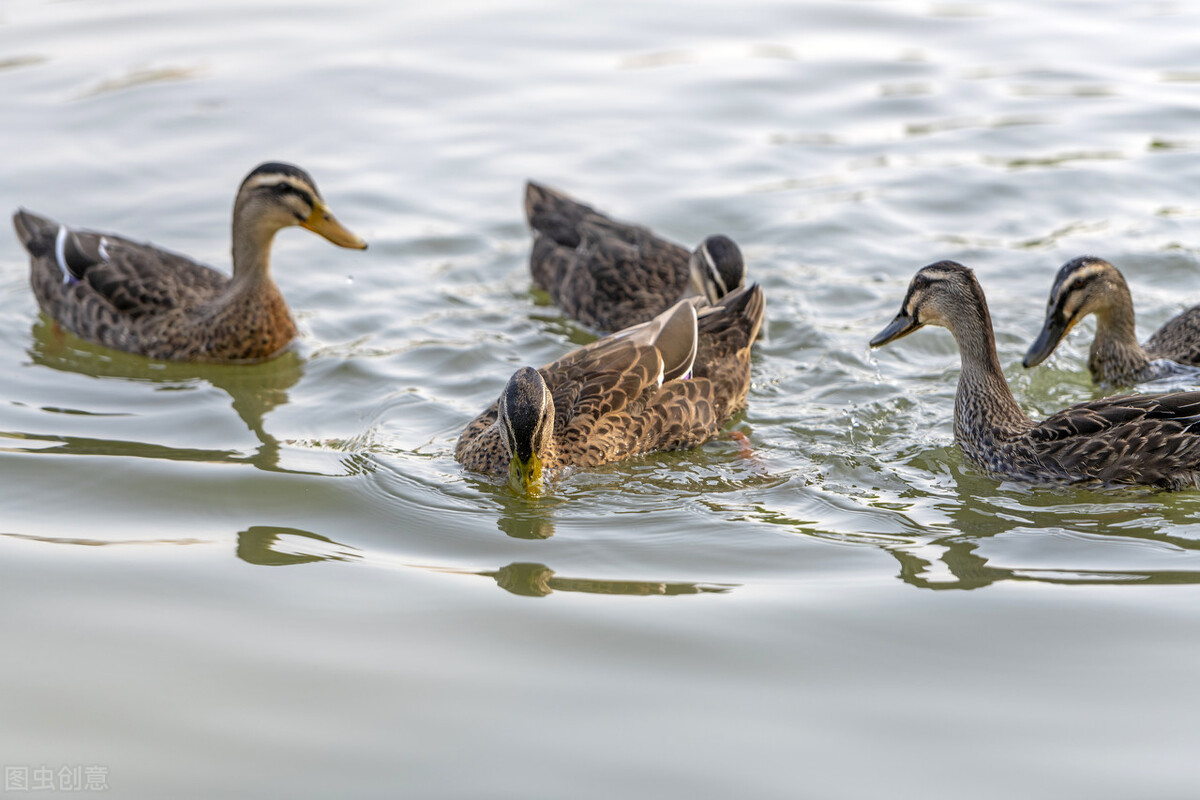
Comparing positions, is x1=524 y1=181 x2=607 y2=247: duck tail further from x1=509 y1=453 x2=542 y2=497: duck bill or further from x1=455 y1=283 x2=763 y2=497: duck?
x1=509 y1=453 x2=542 y2=497: duck bill

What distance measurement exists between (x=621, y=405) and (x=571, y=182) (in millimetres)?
4878

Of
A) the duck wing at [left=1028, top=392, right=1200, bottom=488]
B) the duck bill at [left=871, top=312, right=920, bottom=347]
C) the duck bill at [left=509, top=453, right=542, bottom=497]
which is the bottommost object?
the duck bill at [left=509, top=453, right=542, bottom=497]

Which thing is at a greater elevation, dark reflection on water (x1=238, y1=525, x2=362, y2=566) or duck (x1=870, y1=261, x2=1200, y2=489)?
duck (x1=870, y1=261, x2=1200, y2=489)

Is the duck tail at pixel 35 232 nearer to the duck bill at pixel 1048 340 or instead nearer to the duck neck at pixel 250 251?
the duck neck at pixel 250 251

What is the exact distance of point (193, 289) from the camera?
9688 millimetres

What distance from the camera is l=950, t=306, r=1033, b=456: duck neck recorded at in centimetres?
735

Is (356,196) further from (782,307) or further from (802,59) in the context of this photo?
(802,59)

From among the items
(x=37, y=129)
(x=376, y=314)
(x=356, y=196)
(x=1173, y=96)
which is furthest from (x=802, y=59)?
(x=37, y=129)

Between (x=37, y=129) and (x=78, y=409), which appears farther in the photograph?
(x=37, y=129)

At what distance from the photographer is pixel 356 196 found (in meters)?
11.7

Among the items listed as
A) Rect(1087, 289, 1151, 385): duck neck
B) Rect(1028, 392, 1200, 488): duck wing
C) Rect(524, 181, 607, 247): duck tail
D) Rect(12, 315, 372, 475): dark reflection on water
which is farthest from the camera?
Rect(524, 181, 607, 247): duck tail

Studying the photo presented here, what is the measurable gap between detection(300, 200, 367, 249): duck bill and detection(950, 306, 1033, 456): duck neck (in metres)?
4.15

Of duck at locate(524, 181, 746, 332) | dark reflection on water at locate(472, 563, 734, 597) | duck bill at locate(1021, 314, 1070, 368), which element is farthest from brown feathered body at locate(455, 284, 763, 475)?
duck bill at locate(1021, 314, 1070, 368)

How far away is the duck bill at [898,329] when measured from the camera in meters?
7.70
